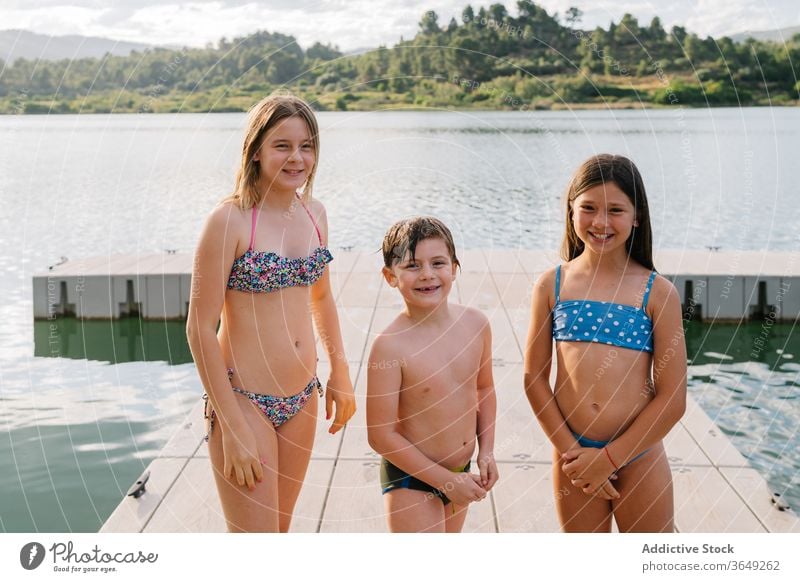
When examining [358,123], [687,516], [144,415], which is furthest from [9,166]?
[687,516]

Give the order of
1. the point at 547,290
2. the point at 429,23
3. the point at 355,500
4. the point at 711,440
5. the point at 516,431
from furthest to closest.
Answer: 1. the point at 429,23
2. the point at 516,431
3. the point at 711,440
4. the point at 355,500
5. the point at 547,290

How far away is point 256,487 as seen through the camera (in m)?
3.01

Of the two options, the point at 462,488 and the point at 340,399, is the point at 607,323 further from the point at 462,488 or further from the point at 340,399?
the point at 340,399

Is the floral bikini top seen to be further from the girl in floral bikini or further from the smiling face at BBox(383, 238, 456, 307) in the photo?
the smiling face at BBox(383, 238, 456, 307)

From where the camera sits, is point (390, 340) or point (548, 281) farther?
point (548, 281)

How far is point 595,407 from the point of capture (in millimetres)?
3092

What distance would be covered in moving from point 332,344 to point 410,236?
603 mm

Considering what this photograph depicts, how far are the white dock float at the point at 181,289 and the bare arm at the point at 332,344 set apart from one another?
7.47 m

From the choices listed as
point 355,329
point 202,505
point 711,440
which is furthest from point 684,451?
point 355,329

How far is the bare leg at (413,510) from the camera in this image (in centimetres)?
302

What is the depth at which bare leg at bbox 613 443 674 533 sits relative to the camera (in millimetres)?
3084

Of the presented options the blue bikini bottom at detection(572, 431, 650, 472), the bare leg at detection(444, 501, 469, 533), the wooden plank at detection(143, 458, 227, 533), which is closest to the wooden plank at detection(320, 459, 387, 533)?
the wooden plank at detection(143, 458, 227, 533)

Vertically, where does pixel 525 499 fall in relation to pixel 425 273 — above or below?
below

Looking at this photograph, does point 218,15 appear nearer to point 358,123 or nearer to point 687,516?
point 687,516
